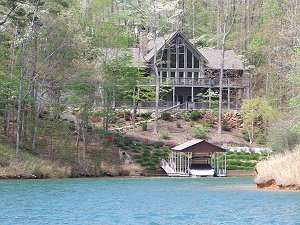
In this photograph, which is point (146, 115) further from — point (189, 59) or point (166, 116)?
point (189, 59)

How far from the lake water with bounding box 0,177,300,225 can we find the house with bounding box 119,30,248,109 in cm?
3746

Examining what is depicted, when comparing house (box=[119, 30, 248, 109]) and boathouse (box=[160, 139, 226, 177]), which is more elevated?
house (box=[119, 30, 248, 109])

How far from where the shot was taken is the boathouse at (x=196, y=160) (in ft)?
179

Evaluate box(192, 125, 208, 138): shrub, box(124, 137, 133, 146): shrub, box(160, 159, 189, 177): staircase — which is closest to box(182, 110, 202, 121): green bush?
box(192, 125, 208, 138): shrub

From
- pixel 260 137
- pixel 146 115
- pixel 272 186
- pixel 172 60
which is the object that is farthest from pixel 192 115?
pixel 272 186

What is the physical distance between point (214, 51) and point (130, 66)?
17.8m

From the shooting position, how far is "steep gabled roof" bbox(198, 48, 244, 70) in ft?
260

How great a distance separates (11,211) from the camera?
25547 millimetres

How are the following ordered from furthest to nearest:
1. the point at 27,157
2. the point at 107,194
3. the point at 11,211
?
the point at 27,157 → the point at 107,194 → the point at 11,211

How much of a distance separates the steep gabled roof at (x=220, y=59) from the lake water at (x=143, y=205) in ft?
132

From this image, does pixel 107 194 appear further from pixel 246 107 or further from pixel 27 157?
pixel 246 107

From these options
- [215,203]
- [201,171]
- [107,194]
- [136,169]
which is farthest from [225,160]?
[215,203]

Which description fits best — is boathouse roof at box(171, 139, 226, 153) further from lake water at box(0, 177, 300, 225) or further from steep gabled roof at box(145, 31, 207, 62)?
steep gabled roof at box(145, 31, 207, 62)

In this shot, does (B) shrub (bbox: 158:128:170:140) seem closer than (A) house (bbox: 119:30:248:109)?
Yes
